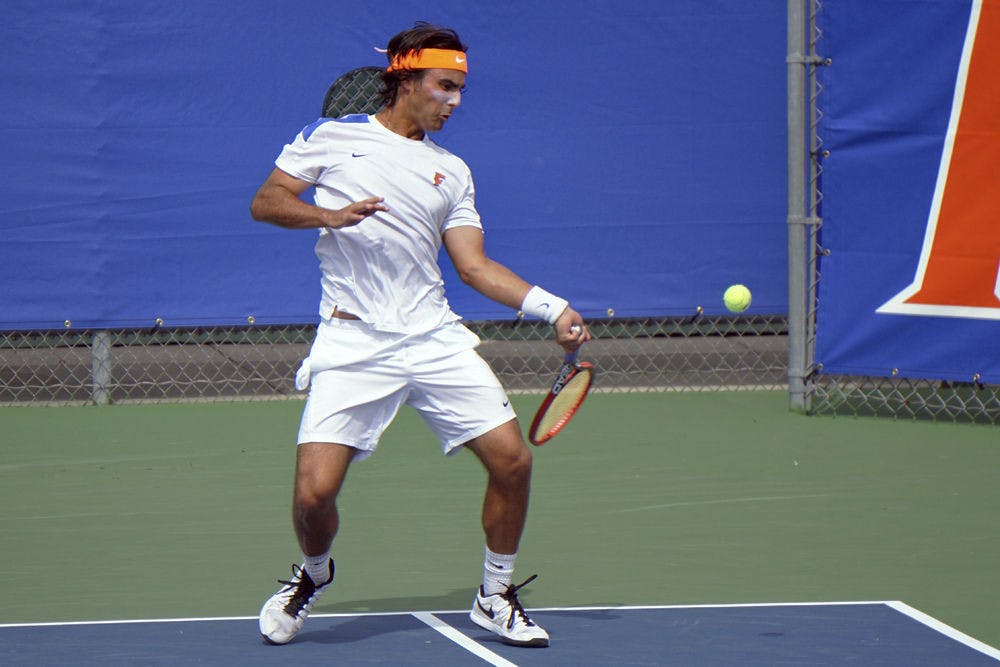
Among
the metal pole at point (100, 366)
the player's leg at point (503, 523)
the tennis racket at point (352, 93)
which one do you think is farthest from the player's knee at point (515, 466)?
the metal pole at point (100, 366)

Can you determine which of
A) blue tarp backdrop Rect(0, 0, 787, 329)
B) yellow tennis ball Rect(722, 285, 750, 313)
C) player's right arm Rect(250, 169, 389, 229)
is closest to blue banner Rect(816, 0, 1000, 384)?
yellow tennis ball Rect(722, 285, 750, 313)

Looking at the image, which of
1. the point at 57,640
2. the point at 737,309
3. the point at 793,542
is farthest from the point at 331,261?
the point at 737,309

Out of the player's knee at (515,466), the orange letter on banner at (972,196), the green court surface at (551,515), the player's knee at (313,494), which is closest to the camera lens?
the player's knee at (313,494)

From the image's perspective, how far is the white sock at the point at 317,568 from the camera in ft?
14.8

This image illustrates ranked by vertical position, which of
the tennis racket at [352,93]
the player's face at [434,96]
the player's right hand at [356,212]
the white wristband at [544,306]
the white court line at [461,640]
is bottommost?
the white court line at [461,640]

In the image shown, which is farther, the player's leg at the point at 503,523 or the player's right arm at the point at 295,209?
the player's leg at the point at 503,523

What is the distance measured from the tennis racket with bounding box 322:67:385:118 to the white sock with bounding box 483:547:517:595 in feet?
15.7

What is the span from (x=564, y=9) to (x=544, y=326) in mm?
1793

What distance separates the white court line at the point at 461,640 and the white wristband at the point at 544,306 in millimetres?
873

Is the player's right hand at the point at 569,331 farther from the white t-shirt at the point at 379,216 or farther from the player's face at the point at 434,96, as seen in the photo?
the player's face at the point at 434,96

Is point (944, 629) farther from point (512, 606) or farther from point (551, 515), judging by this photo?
point (551, 515)

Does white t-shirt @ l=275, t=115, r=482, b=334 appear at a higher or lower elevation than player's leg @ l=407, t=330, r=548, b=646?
higher

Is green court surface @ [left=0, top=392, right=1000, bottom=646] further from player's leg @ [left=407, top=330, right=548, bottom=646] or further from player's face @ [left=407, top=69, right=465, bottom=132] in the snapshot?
player's face @ [left=407, top=69, right=465, bottom=132]

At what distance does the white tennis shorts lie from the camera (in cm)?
441
